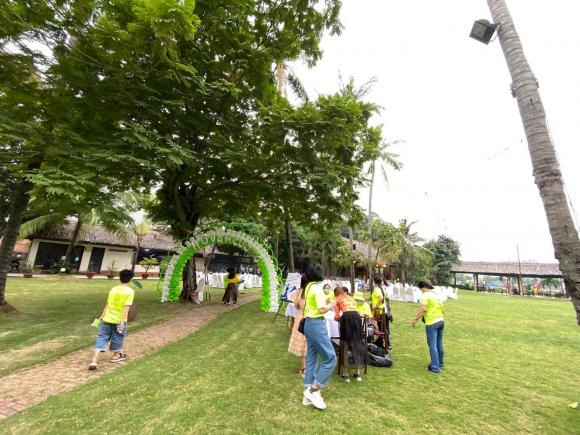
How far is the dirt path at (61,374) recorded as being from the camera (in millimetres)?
4090

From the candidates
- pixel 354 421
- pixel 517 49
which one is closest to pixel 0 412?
pixel 354 421

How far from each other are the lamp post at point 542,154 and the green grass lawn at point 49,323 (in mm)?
8132

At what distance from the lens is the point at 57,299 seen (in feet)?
39.9

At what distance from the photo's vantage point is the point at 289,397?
4418 millimetres

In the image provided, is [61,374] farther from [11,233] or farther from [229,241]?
[229,241]

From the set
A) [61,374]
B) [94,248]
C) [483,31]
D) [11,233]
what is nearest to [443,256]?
[94,248]

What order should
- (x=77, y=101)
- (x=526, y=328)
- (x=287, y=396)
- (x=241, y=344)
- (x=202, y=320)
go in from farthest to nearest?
(x=526, y=328) < (x=202, y=320) < (x=77, y=101) < (x=241, y=344) < (x=287, y=396)

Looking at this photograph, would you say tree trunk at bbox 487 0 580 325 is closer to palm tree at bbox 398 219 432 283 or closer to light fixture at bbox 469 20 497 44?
light fixture at bbox 469 20 497 44

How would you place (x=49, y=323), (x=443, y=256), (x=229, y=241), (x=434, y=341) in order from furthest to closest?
(x=443, y=256)
(x=229, y=241)
(x=49, y=323)
(x=434, y=341)

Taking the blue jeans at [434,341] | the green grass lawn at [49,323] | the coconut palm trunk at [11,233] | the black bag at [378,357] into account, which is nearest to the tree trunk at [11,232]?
the coconut palm trunk at [11,233]

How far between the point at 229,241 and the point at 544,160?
1087 centimetres

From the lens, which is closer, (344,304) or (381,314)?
(344,304)

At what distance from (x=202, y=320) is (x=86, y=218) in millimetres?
18110

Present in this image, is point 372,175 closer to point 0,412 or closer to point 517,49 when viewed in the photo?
point 517,49
